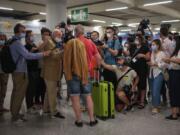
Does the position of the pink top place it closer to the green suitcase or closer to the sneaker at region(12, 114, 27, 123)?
the green suitcase

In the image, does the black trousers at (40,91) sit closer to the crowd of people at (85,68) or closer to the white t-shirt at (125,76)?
the crowd of people at (85,68)

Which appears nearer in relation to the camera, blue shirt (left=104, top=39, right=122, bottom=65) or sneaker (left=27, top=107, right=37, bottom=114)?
sneaker (left=27, top=107, right=37, bottom=114)

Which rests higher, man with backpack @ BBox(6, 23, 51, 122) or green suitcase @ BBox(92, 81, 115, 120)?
man with backpack @ BBox(6, 23, 51, 122)

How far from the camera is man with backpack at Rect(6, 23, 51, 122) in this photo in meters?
4.02

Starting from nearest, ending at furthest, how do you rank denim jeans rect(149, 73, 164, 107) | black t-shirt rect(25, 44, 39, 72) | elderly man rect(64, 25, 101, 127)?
elderly man rect(64, 25, 101, 127), black t-shirt rect(25, 44, 39, 72), denim jeans rect(149, 73, 164, 107)

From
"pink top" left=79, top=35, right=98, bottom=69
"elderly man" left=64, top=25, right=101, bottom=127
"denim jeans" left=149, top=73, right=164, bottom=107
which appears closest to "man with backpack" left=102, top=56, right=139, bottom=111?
"denim jeans" left=149, top=73, right=164, bottom=107

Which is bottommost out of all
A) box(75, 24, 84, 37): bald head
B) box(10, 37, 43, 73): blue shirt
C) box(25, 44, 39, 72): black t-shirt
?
box(25, 44, 39, 72): black t-shirt

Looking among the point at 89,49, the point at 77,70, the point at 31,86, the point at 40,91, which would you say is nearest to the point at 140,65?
the point at 89,49

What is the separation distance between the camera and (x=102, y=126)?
3.98 meters

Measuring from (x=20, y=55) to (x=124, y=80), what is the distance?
1904 millimetres

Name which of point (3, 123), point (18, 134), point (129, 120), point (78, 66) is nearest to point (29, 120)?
point (3, 123)

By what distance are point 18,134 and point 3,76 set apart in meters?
1.47

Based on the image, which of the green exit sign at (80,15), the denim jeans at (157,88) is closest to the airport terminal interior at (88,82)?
the denim jeans at (157,88)

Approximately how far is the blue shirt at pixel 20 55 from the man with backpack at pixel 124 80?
1.35m
